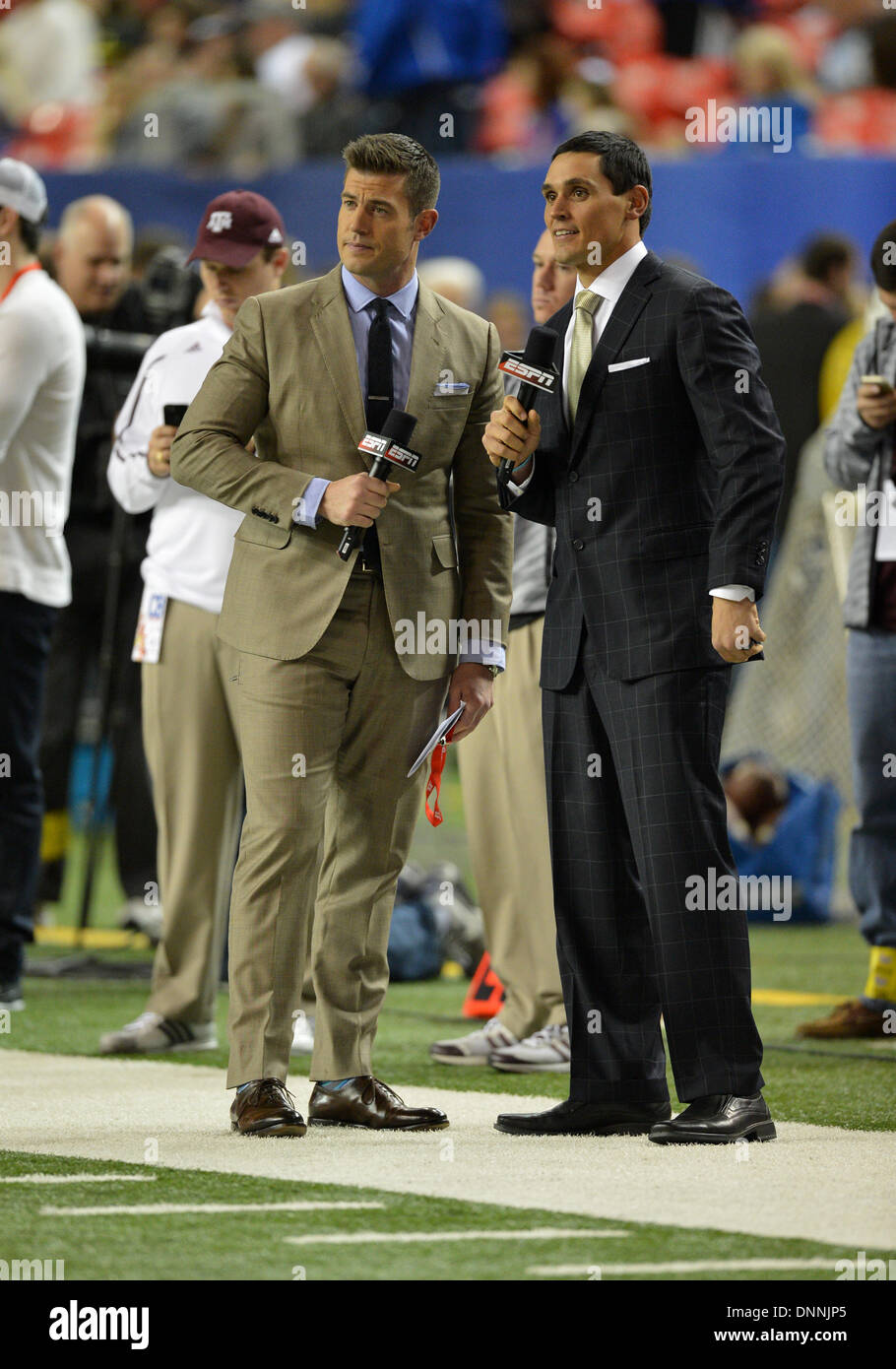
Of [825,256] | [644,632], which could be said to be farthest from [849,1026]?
[825,256]

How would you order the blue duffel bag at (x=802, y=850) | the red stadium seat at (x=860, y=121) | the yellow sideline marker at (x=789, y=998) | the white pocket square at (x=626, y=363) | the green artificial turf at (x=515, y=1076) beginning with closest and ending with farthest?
the white pocket square at (x=626, y=363) < the green artificial turf at (x=515, y=1076) < the yellow sideline marker at (x=789, y=998) < the blue duffel bag at (x=802, y=850) < the red stadium seat at (x=860, y=121)

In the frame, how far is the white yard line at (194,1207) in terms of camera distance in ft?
13.0

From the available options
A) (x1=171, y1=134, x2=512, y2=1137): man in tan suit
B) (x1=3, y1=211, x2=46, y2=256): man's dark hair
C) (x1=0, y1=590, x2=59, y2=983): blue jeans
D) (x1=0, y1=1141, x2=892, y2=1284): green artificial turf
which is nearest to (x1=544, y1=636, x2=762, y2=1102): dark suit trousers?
(x1=171, y1=134, x2=512, y2=1137): man in tan suit

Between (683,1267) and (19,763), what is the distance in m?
4.07

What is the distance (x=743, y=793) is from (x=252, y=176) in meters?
4.69

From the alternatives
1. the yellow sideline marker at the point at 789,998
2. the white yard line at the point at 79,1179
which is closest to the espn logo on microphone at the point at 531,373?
the white yard line at the point at 79,1179

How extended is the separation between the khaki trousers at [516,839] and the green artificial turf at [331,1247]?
85.6 inches

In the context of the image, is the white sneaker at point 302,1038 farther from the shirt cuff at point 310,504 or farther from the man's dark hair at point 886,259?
the man's dark hair at point 886,259

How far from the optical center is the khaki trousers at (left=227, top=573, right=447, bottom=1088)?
4.95m

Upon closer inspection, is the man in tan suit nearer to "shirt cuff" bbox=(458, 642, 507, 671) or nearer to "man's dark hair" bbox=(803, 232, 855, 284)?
"shirt cuff" bbox=(458, 642, 507, 671)

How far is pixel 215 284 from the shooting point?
6.28 metres

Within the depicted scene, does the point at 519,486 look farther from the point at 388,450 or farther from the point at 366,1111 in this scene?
the point at 366,1111

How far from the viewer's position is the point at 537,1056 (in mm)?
6219
